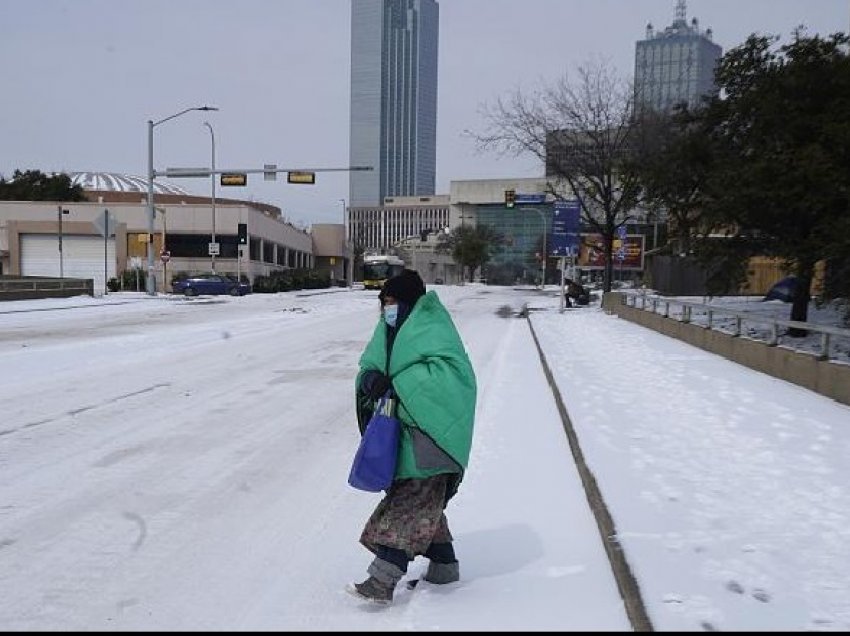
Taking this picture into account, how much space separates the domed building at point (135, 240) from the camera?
199ft

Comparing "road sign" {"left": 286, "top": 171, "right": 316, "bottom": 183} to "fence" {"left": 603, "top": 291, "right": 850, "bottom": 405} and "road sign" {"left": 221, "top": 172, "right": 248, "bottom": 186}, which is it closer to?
"road sign" {"left": 221, "top": 172, "right": 248, "bottom": 186}

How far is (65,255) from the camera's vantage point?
6116 cm

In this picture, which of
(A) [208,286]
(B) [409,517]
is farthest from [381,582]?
(A) [208,286]

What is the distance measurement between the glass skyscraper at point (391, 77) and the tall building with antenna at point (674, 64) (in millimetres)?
66128

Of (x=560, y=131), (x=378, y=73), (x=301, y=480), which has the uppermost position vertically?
(x=378, y=73)

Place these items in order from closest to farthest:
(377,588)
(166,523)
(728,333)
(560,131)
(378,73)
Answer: (377,588), (166,523), (728,333), (560,131), (378,73)

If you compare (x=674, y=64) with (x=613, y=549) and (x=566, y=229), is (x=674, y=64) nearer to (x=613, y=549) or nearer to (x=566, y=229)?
(x=566, y=229)

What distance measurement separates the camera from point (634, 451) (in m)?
6.84

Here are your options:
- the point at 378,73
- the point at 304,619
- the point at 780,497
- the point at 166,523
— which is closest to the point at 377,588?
the point at 304,619

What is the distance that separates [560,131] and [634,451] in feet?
92.6

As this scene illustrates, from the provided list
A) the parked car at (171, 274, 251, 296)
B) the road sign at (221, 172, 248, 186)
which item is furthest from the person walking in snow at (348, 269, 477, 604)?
the parked car at (171, 274, 251, 296)

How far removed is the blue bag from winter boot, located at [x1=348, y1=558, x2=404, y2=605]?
1.47 ft

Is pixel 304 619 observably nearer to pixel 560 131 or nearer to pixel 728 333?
pixel 728 333

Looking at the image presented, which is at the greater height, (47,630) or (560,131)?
(560,131)
